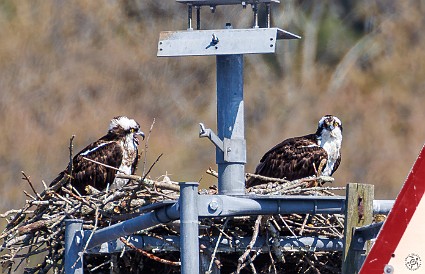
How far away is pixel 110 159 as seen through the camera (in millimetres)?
10859

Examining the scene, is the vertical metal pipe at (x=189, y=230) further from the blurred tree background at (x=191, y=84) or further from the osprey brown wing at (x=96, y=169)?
the blurred tree background at (x=191, y=84)

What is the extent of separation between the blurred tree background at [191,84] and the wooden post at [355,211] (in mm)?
11448

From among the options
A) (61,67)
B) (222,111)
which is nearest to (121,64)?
(61,67)

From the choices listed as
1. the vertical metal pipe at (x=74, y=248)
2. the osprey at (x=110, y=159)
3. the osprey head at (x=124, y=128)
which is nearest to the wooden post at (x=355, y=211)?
the vertical metal pipe at (x=74, y=248)

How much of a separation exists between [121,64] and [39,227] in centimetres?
1289

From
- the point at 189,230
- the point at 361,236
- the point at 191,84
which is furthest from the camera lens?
the point at 191,84

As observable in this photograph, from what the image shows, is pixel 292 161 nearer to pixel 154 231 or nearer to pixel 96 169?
pixel 96 169

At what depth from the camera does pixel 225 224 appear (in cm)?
820

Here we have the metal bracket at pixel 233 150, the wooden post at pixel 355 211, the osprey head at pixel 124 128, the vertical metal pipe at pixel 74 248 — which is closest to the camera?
the wooden post at pixel 355 211

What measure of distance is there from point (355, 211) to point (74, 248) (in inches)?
54.9

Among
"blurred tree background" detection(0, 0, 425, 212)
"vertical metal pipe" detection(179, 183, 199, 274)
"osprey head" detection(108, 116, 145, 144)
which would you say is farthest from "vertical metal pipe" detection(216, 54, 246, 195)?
"blurred tree background" detection(0, 0, 425, 212)

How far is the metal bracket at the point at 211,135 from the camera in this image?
684cm

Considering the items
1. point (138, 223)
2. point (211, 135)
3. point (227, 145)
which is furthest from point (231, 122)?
point (138, 223)

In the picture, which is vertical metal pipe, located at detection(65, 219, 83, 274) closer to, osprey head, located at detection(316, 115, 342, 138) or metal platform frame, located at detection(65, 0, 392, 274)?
metal platform frame, located at detection(65, 0, 392, 274)
